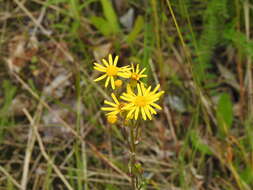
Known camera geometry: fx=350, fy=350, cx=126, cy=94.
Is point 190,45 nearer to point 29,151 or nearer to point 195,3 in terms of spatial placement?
point 195,3

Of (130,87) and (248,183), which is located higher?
(130,87)

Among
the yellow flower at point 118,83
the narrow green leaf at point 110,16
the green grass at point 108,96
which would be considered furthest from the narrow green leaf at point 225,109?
the yellow flower at point 118,83

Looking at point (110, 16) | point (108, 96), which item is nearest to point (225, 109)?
point (108, 96)

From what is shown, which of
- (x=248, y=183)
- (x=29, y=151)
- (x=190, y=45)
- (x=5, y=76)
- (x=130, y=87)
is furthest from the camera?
(x=5, y=76)

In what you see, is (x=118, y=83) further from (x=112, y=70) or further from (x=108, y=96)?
(x=108, y=96)

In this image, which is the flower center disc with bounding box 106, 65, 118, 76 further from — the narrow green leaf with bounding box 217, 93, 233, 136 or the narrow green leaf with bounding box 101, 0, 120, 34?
the narrow green leaf with bounding box 101, 0, 120, 34

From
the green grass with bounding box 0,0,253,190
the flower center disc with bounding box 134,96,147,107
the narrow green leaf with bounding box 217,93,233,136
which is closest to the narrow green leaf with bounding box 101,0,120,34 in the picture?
the green grass with bounding box 0,0,253,190

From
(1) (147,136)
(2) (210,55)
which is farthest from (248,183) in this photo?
(2) (210,55)

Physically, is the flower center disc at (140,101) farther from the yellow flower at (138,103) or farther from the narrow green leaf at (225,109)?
the narrow green leaf at (225,109)
